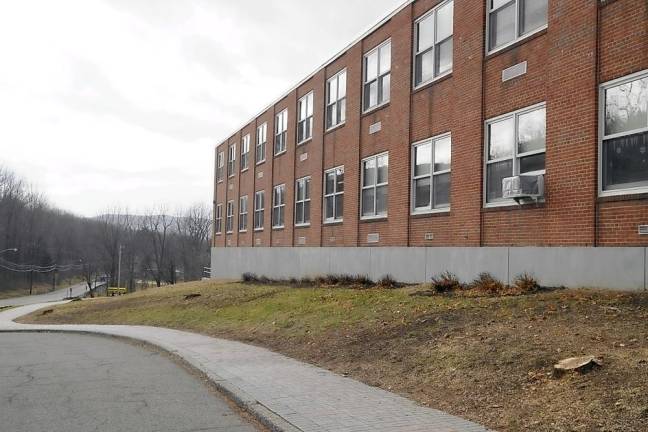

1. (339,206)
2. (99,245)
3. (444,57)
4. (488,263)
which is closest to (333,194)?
(339,206)

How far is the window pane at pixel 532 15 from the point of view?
519 inches

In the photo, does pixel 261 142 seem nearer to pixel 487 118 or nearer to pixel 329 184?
pixel 329 184

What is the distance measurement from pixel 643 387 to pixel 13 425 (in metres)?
6.55

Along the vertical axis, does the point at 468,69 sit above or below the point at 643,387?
above

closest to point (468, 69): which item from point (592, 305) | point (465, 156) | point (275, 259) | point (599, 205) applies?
point (465, 156)

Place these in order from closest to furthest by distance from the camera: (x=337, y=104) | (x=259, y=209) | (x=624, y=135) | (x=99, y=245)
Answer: (x=624, y=135), (x=337, y=104), (x=259, y=209), (x=99, y=245)

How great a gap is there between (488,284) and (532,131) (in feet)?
11.2

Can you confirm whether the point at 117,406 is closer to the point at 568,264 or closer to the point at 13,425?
the point at 13,425

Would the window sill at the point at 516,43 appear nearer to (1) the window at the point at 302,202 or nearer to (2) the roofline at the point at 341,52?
(2) the roofline at the point at 341,52

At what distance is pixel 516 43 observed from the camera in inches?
538

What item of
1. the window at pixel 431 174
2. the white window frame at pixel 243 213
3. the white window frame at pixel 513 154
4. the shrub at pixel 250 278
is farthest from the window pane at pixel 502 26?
the white window frame at pixel 243 213

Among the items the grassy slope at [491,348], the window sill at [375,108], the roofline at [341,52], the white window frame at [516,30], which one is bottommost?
the grassy slope at [491,348]

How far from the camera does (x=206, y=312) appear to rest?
2039 cm

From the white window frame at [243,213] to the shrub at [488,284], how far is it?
2207 centimetres
